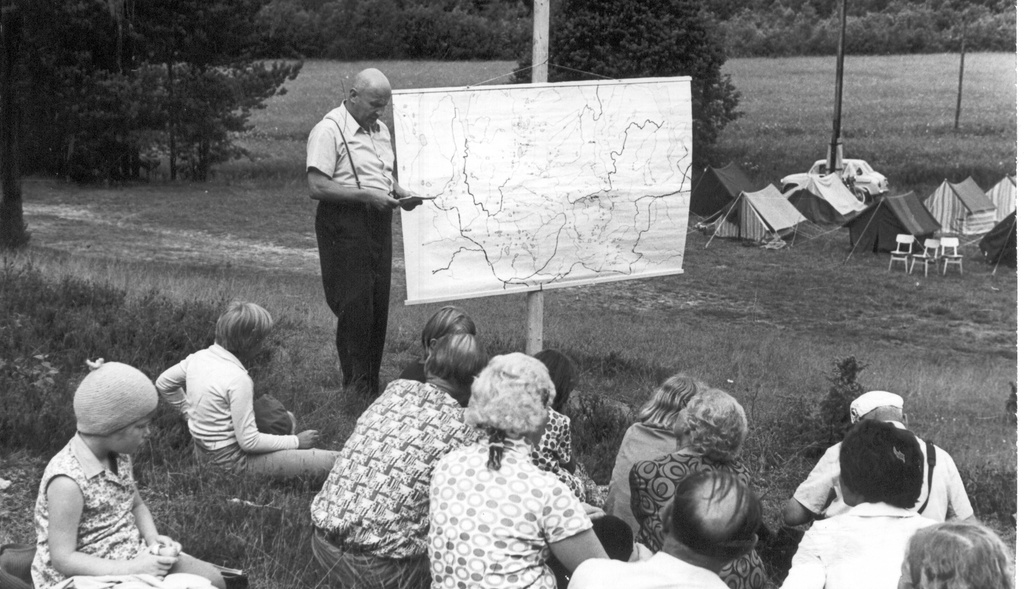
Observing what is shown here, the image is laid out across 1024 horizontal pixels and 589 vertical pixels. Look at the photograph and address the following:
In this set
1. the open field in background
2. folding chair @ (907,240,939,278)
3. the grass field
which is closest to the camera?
the grass field

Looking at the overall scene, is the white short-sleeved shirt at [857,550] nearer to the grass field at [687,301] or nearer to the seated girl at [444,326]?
the grass field at [687,301]

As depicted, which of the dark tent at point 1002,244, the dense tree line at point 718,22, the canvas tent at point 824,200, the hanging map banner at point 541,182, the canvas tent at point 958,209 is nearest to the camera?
the hanging map banner at point 541,182

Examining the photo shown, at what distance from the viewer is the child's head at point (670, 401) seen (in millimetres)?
4027

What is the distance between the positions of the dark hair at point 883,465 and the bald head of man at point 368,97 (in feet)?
10.9

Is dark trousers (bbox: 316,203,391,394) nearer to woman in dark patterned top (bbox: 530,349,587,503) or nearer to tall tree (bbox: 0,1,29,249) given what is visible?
woman in dark patterned top (bbox: 530,349,587,503)

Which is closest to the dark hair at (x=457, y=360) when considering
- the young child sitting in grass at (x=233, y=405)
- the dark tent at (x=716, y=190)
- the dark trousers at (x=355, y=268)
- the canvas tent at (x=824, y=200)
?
the young child sitting in grass at (x=233, y=405)

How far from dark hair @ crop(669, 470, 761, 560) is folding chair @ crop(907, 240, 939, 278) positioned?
846 inches

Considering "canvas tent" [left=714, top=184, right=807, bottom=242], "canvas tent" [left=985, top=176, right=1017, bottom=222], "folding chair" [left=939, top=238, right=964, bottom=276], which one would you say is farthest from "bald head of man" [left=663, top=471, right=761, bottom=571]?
"canvas tent" [left=985, top=176, right=1017, bottom=222]

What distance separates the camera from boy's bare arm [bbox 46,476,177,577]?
3.07 m

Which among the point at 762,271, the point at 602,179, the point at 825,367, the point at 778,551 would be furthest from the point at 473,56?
the point at 778,551

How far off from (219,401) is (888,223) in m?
22.2

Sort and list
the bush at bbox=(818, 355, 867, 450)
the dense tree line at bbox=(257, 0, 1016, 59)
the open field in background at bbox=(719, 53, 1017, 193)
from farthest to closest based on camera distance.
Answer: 1. the dense tree line at bbox=(257, 0, 1016, 59)
2. the open field in background at bbox=(719, 53, 1017, 193)
3. the bush at bbox=(818, 355, 867, 450)

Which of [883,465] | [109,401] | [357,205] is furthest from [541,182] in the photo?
[109,401]

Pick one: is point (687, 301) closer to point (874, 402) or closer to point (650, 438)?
point (874, 402)
